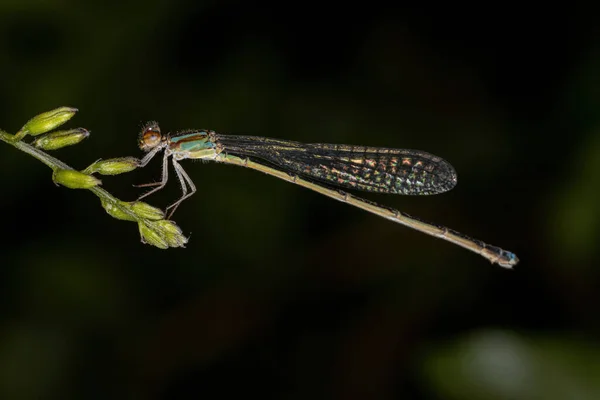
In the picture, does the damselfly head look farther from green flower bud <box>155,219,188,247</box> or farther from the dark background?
green flower bud <box>155,219,188,247</box>

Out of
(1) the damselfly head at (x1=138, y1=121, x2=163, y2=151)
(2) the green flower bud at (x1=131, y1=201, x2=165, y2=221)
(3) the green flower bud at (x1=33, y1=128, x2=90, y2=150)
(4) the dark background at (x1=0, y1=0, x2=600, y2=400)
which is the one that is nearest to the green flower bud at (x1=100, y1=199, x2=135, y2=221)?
(2) the green flower bud at (x1=131, y1=201, x2=165, y2=221)

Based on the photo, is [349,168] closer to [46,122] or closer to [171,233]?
[171,233]

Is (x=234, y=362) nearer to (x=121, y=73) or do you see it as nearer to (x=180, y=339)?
(x=180, y=339)

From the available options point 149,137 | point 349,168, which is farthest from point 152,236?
point 349,168

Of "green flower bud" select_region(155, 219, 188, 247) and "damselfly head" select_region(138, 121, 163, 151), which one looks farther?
"damselfly head" select_region(138, 121, 163, 151)

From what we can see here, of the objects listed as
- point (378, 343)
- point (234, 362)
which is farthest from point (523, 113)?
point (234, 362)

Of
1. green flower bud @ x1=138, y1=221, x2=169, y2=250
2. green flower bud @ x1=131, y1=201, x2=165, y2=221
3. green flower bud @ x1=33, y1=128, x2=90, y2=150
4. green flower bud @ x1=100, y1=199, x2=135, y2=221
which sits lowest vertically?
green flower bud @ x1=138, y1=221, x2=169, y2=250

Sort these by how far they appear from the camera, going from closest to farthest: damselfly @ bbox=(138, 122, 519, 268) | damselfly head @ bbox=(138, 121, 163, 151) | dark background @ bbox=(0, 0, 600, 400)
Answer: damselfly head @ bbox=(138, 121, 163, 151) < damselfly @ bbox=(138, 122, 519, 268) < dark background @ bbox=(0, 0, 600, 400)
